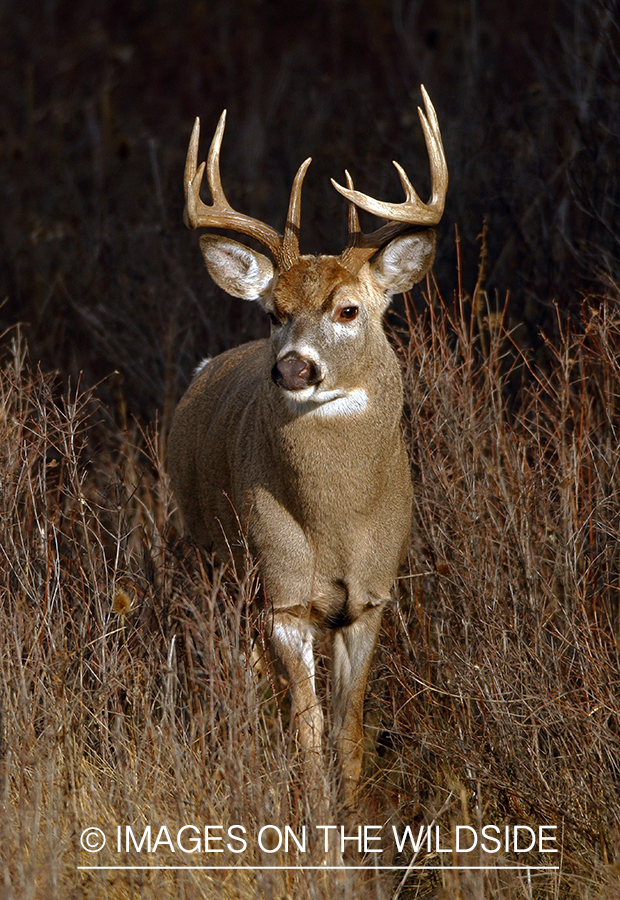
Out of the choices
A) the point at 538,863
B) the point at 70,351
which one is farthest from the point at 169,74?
the point at 538,863

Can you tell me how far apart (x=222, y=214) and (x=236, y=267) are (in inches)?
11.4

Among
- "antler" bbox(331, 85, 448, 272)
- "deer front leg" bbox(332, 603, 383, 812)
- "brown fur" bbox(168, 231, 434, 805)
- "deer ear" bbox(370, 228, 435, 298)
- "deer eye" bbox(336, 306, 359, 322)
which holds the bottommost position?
"deer front leg" bbox(332, 603, 383, 812)

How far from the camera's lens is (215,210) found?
546 centimetres

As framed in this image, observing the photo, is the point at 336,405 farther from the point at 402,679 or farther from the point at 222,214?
the point at 402,679

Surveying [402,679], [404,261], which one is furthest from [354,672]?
[404,261]

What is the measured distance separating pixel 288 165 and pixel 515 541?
262 inches

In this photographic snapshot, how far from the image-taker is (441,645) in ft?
17.6

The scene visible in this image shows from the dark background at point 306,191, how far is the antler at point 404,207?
103 cm

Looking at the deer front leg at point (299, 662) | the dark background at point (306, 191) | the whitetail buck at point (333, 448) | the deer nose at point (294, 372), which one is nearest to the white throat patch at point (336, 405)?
the whitetail buck at point (333, 448)

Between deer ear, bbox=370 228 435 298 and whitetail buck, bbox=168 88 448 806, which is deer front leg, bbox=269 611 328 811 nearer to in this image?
whitetail buck, bbox=168 88 448 806

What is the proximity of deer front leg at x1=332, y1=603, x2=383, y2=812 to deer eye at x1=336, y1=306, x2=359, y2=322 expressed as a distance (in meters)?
1.23

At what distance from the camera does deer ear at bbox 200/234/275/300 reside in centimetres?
554

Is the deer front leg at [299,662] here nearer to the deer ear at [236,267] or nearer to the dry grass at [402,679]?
the dry grass at [402,679]

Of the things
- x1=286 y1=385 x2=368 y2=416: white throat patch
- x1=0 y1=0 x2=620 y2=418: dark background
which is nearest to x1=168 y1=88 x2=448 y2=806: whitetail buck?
x1=286 y1=385 x2=368 y2=416: white throat patch
